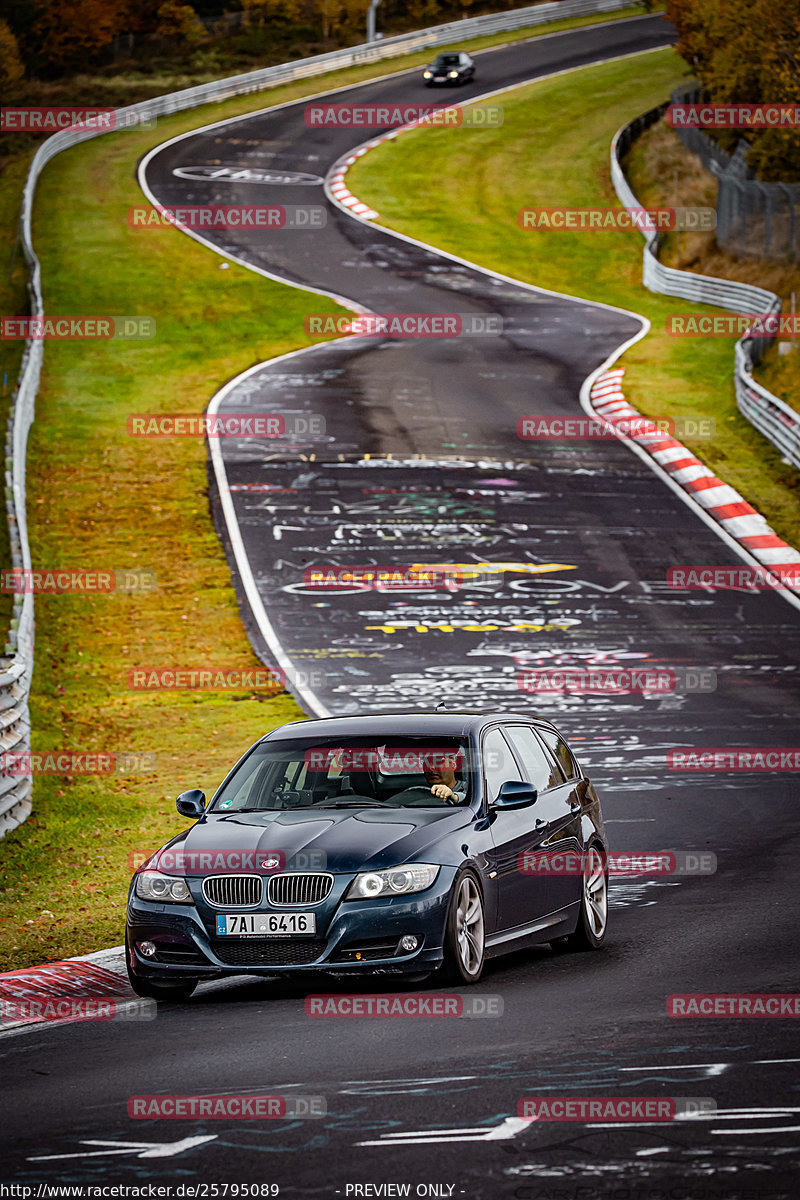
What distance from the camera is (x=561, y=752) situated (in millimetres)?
11289

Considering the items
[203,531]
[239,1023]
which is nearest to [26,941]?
[239,1023]

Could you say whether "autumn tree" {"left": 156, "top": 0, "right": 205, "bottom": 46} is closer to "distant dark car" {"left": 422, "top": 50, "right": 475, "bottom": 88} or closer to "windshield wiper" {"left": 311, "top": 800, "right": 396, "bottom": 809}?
"distant dark car" {"left": 422, "top": 50, "right": 475, "bottom": 88}

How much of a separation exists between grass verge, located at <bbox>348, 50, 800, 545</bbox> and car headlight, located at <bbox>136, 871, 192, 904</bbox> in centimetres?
1939

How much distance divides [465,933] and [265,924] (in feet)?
3.51

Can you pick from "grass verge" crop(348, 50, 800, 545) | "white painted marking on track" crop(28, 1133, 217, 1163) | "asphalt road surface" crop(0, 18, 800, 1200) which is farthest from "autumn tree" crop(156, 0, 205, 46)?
"white painted marking on track" crop(28, 1133, 217, 1163)

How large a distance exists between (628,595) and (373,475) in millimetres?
7883

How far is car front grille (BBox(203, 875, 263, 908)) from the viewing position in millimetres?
8883

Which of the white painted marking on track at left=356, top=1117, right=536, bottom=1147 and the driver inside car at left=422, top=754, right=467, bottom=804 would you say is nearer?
the white painted marking on track at left=356, top=1117, right=536, bottom=1147

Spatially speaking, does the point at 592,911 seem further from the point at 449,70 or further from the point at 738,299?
the point at 449,70

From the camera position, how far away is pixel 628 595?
2423cm

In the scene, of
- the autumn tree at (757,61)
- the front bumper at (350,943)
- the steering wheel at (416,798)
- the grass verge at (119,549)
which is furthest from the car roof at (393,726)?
the autumn tree at (757,61)

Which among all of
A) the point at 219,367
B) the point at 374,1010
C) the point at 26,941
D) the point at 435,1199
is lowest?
the point at 219,367

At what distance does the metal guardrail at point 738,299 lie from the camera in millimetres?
32438

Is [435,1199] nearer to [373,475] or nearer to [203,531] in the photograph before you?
[203,531]
